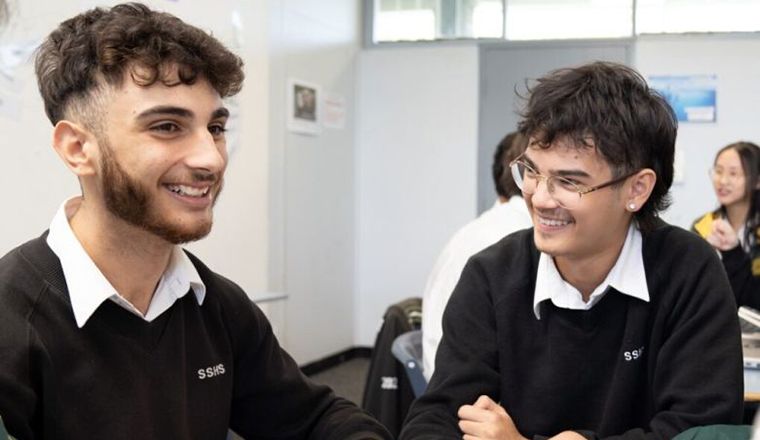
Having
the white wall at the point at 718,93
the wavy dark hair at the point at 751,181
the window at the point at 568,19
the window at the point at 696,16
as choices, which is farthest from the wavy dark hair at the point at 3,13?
the window at the point at 696,16

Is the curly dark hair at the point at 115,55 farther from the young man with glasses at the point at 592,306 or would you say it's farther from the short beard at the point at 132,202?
the young man with glasses at the point at 592,306

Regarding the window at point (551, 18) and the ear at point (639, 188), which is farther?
the window at point (551, 18)

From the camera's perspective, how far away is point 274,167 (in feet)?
17.0

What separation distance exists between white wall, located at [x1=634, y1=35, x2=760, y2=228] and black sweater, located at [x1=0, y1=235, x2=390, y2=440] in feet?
15.5

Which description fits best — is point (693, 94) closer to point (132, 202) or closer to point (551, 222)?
point (551, 222)

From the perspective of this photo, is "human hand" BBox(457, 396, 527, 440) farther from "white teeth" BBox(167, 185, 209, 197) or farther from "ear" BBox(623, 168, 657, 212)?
"white teeth" BBox(167, 185, 209, 197)

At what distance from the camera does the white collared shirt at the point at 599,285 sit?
1642 mm

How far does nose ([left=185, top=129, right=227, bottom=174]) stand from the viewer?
4.29ft

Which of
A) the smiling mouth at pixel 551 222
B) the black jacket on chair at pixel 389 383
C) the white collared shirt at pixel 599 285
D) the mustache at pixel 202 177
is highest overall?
the mustache at pixel 202 177

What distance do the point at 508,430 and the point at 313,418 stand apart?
0.36m

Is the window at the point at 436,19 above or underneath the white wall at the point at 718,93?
above

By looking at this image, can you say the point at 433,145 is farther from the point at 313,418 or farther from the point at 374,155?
the point at 313,418

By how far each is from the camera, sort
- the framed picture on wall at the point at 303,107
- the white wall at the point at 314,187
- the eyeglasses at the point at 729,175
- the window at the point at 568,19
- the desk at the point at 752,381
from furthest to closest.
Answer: the window at the point at 568,19, the framed picture on wall at the point at 303,107, the white wall at the point at 314,187, the eyeglasses at the point at 729,175, the desk at the point at 752,381

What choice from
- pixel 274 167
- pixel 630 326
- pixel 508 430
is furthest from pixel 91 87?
pixel 274 167
